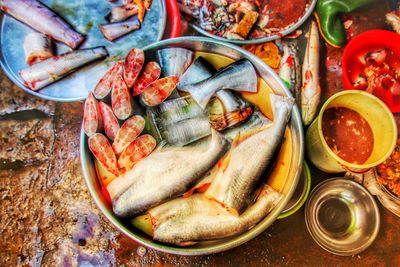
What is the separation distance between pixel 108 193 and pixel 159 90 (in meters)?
0.64

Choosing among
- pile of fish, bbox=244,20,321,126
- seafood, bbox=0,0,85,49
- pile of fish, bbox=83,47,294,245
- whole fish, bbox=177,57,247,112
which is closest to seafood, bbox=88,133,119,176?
pile of fish, bbox=83,47,294,245

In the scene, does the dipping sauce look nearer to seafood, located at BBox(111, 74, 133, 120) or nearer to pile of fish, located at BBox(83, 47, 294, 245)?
pile of fish, located at BBox(83, 47, 294, 245)

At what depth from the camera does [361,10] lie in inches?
112

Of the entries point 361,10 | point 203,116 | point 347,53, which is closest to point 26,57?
point 203,116

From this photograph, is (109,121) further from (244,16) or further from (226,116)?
(244,16)

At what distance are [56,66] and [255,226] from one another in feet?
5.17

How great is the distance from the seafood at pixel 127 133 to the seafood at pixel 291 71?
3.71ft

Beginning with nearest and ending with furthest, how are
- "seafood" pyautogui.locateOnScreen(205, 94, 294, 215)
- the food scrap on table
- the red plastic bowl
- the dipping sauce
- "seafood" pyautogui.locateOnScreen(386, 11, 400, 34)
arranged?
1. "seafood" pyautogui.locateOnScreen(205, 94, 294, 215)
2. the dipping sauce
3. the food scrap on table
4. the red plastic bowl
5. "seafood" pyautogui.locateOnScreen(386, 11, 400, 34)

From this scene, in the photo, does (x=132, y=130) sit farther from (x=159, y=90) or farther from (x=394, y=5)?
(x=394, y=5)

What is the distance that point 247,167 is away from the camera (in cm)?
196

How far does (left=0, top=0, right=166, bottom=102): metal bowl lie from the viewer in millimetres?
2490

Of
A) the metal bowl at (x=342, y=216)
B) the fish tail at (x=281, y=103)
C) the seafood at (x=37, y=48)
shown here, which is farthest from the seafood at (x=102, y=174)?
the metal bowl at (x=342, y=216)

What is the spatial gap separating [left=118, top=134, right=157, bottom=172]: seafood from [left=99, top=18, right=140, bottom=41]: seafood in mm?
827

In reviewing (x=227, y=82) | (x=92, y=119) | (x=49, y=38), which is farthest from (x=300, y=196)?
(x=49, y=38)
